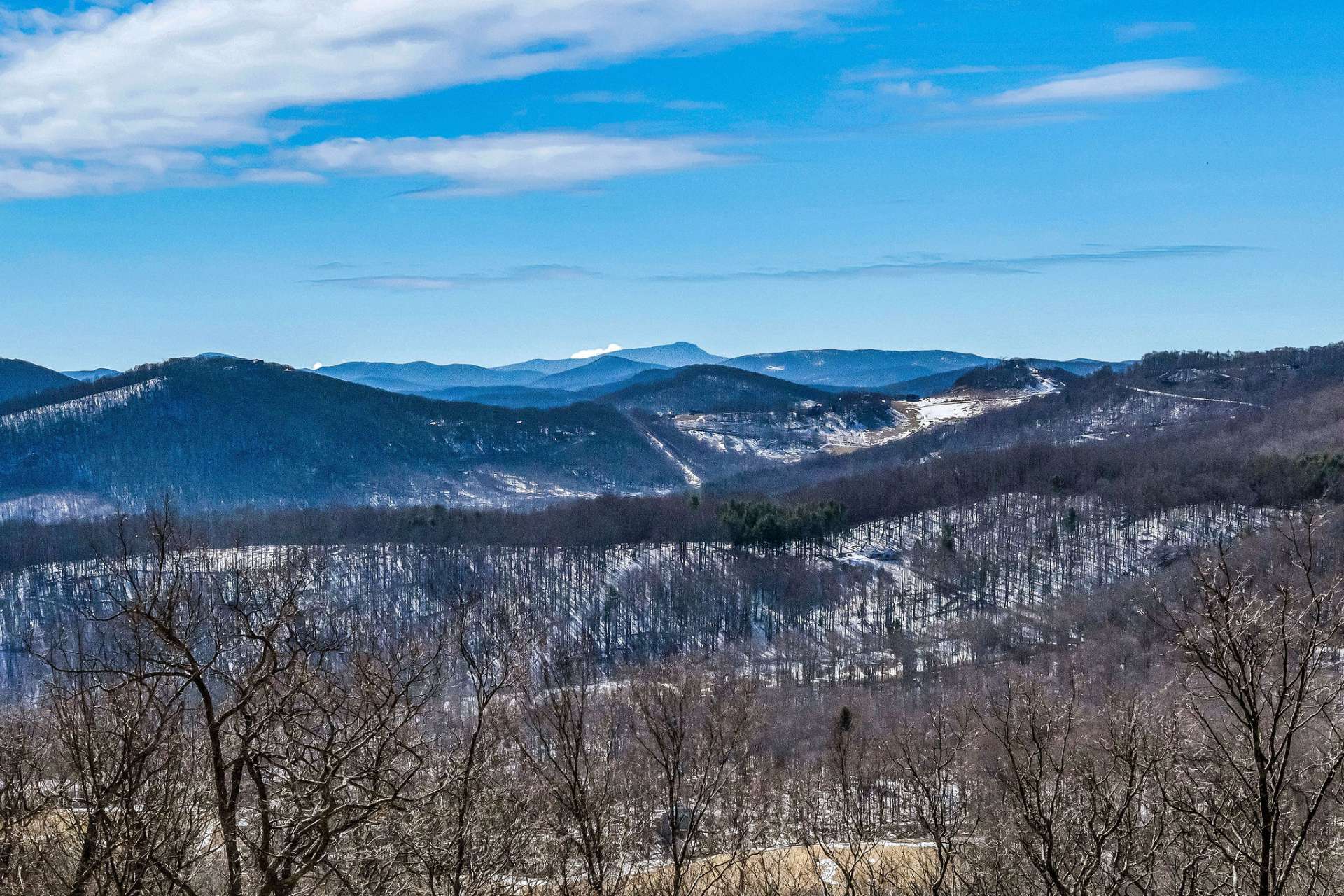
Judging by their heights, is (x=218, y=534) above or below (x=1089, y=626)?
Answer: above

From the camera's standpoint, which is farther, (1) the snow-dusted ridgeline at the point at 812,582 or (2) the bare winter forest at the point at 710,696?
(1) the snow-dusted ridgeline at the point at 812,582

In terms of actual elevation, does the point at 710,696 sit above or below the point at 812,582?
above

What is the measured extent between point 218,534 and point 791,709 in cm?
12727

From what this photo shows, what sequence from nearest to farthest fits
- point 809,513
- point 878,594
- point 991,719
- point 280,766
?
point 280,766 → point 991,719 → point 878,594 → point 809,513

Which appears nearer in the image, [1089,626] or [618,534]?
[1089,626]

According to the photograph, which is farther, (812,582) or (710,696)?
(812,582)

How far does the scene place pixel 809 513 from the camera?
168 meters

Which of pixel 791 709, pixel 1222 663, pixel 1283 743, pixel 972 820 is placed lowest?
pixel 791 709

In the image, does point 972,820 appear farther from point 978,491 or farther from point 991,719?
point 978,491

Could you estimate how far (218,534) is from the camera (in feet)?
637

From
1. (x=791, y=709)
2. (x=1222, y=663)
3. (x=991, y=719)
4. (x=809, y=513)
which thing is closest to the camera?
(x=1222, y=663)

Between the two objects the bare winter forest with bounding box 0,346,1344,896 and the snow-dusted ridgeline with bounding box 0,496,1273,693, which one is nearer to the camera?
the bare winter forest with bounding box 0,346,1344,896

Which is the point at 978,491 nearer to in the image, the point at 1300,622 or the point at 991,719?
the point at 991,719

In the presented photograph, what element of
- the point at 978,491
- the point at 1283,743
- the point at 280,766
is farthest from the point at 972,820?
the point at 978,491
